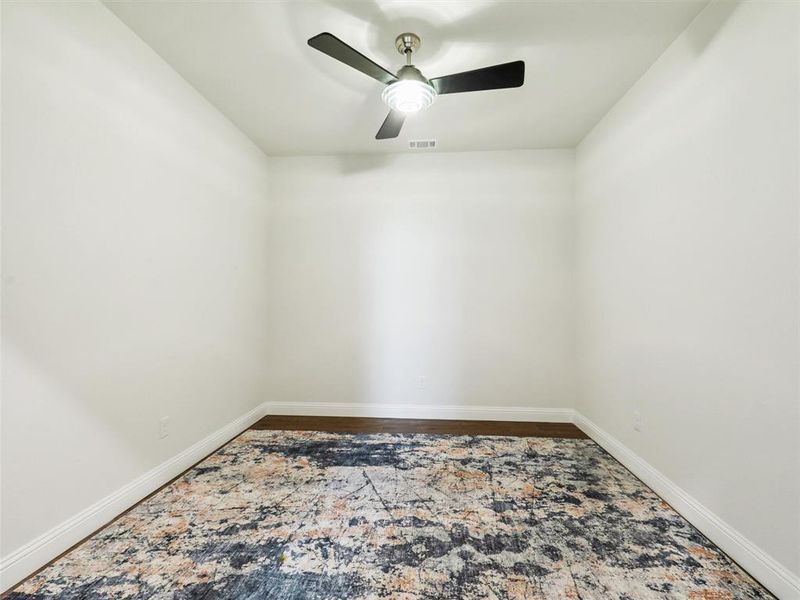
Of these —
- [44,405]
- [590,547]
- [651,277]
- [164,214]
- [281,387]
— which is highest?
[164,214]

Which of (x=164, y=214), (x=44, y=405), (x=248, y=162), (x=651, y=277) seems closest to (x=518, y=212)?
(x=651, y=277)

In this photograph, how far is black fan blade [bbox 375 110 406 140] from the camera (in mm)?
2259

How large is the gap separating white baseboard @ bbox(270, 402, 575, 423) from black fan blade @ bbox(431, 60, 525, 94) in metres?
2.66

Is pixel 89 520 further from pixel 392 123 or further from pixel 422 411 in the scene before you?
pixel 392 123

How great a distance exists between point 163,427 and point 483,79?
9.02ft

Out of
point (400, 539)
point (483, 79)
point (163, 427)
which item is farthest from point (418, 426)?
point (483, 79)

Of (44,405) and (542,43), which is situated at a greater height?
(542,43)

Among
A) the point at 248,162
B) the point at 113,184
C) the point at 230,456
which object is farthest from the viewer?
Result: the point at 248,162

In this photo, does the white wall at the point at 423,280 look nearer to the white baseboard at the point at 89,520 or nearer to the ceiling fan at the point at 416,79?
the white baseboard at the point at 89,520

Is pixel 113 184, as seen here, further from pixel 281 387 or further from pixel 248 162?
pixel 281 387

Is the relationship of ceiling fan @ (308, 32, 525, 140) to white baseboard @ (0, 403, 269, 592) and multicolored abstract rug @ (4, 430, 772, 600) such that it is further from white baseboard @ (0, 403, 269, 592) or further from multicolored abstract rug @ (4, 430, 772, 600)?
white baseboard @ (0, 403, 269, 592)

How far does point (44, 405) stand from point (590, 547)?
8.09 feet

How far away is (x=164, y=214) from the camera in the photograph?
216 centimetres

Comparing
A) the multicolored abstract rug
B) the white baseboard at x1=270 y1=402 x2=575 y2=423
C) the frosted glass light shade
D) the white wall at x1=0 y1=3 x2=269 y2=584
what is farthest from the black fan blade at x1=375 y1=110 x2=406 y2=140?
the white baseboard at x1=270 y1=402 x2=575 y2=423
